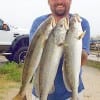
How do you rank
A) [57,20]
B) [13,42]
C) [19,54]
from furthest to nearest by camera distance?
[13,42] → [19,54] → [57,20]

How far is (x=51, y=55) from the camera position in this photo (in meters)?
3.41

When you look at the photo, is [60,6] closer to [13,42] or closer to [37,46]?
[37,46]

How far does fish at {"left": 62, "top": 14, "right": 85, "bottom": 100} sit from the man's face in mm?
422

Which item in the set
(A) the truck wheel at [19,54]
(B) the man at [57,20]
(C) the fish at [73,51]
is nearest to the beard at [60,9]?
(B) the man at [57,20]

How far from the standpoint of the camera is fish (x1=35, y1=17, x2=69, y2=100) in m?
3.40

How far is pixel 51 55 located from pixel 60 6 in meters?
0.68

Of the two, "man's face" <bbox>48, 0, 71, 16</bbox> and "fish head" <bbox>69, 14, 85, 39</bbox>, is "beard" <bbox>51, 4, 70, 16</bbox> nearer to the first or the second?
"man's face" <bbox>48, 0, 71, 16</bbox>

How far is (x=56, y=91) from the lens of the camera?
4184mm

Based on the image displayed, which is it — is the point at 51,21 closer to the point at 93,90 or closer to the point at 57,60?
the point at 57,60

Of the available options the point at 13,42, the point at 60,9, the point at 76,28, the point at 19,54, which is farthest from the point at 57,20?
the point at 13,42

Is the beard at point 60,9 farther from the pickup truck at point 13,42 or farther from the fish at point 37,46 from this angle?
the pickup truck at point 13,42

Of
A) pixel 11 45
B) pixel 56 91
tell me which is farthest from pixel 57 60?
pixel 11 45

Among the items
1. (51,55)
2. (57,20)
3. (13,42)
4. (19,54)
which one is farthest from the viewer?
(13,42)

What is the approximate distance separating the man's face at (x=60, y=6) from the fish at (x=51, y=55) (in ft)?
1.50
